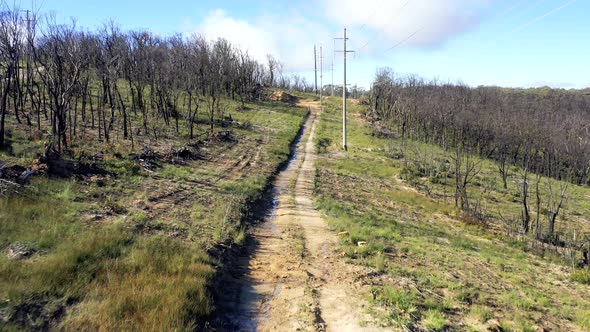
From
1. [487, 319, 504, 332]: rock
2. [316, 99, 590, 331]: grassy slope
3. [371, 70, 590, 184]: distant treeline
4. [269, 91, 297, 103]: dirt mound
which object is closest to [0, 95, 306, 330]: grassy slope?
[316, 99, 590, 331]: grassy slope

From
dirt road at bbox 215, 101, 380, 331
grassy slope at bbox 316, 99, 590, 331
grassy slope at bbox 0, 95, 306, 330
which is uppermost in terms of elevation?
grassy slope at bbox 0, 95, 306, 330

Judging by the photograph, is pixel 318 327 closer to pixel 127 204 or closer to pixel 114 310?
pixel 114 310

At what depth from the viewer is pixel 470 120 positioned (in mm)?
57156

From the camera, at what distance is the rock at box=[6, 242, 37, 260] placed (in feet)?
21.5

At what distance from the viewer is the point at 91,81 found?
1428 inches

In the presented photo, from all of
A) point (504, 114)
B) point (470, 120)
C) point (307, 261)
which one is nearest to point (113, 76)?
point (307, 261)

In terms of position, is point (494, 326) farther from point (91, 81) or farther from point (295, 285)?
point (91, 81)

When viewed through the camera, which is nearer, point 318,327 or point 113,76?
point 318,327

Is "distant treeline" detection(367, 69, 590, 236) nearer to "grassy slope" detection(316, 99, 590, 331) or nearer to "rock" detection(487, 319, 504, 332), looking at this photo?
"grassy slope" detection(316, 99, 590, 331)

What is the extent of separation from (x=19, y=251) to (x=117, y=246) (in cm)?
157

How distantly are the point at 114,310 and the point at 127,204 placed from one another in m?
6.34

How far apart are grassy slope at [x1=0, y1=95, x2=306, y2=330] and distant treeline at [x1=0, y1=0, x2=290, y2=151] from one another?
5.17 metres

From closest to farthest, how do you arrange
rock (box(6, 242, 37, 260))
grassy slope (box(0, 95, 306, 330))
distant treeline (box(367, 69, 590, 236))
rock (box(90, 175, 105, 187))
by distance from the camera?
grassy slope (box(0, 95, 306, 330)), rock (box(6, 242, 37, 260)), rock (box(90, 175, 105, 187)), distant treeline (box(367, 69, 590, 236))

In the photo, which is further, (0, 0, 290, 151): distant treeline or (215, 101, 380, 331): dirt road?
(0, 0, 290, 151): distant treeline
